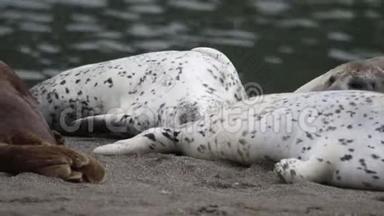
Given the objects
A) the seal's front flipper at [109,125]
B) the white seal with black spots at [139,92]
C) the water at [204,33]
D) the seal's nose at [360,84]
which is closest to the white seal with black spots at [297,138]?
the white seal with black spots at [139,92]

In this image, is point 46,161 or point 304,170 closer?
point 46,161

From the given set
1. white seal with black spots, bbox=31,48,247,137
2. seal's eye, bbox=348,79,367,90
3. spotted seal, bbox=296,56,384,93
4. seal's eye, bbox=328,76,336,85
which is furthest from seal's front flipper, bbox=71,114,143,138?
seal's eye, bbox=348,79,367,90

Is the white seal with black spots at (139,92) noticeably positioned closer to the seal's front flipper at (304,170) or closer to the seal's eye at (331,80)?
the seal's eye at (331,80)

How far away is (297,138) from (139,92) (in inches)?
74.1

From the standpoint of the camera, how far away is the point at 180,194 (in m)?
5.84

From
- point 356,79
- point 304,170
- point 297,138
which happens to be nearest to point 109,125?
point 356,79

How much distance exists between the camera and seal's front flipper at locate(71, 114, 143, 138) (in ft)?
27.6

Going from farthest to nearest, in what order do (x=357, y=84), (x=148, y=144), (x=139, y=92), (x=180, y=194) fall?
(x=139, y=92) → (x=357, y=84) → (x=148, y=144) → (x=180, y=194)

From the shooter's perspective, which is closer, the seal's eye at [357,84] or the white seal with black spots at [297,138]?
the white seal with black spots at [297,138]

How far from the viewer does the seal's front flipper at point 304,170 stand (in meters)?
6.67

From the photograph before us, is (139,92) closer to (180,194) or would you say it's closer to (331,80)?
(331,80)

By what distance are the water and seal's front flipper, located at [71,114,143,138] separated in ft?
7.40

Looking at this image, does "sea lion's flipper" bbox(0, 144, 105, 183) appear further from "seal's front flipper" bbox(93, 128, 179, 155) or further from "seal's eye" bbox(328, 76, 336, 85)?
"seal's eye" bbox(328, 76, 336, 85)

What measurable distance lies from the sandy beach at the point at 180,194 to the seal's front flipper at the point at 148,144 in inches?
16.3
